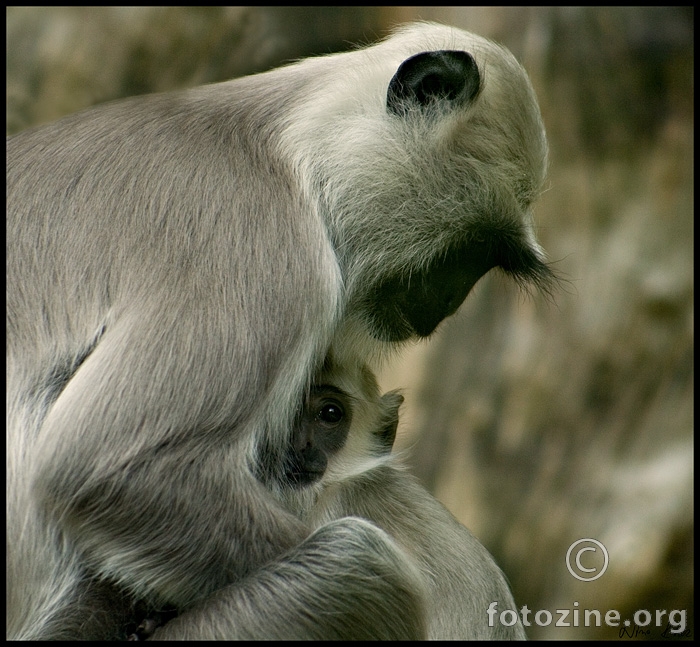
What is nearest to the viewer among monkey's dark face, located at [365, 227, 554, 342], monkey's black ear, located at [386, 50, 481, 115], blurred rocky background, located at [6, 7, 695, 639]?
monkey's black ear, located at [386, 50, 481, 115]

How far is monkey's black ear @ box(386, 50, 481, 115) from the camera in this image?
3922 millimetres

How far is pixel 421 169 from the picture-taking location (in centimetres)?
406

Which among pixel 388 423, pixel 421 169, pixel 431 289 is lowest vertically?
pixel 388 423

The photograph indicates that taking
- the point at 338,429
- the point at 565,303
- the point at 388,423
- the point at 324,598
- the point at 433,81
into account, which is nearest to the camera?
the point at 324,598

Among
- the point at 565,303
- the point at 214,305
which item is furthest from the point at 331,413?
the point at 565,303

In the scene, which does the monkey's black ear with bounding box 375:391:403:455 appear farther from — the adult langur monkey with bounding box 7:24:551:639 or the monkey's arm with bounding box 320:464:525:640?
the adult langur monkey with bounding box 7:24:551:639

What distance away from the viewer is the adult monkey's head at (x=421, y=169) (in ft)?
12.9

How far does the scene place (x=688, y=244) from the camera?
6652 mm

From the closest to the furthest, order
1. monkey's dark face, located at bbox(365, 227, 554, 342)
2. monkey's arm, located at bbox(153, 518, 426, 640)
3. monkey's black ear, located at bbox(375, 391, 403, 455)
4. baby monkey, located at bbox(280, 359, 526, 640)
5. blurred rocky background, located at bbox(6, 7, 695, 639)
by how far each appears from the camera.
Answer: monkey's arm, located at bbox(153, 518, 426, 640) < baby monkey, located at bbox(280, 359, 526, 640) < monkey's dark face, located at bbox(365, 227, 554, 342) < monkey's black ear, located at bbox(375, 391, 403, 455) < blurred rocky background, located at bbox(6, 7, 695, 639)

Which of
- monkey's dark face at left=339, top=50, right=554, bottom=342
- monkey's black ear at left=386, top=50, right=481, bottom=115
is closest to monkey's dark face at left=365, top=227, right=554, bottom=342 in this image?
monkey's dark face at left=339, top=50, right=554, bottom=342

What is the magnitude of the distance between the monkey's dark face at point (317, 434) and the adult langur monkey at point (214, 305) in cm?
12

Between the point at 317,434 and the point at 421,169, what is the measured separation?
1.24 meters

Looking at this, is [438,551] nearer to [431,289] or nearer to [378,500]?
[378,500]

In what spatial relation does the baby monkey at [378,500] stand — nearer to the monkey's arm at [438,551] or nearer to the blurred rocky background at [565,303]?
the monkey's arm at [438,551]
